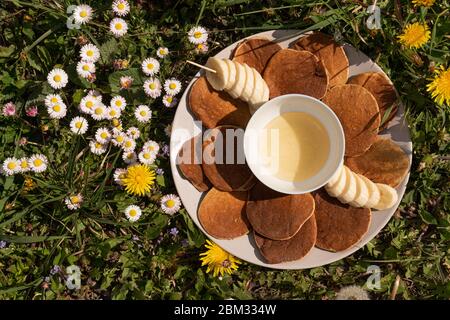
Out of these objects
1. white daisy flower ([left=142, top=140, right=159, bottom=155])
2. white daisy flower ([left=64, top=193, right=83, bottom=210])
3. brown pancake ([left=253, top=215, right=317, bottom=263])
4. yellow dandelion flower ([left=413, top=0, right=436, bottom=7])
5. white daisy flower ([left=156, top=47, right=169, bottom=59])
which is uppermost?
yellow dandelion flower ([left=413, top=0, right=436, bottom=7])

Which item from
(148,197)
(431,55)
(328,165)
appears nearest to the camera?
(328,165)

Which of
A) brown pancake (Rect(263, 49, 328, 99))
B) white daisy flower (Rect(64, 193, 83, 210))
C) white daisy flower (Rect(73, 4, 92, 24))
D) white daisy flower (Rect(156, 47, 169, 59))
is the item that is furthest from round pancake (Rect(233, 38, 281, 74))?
white daisy flower (Rect(64, 193, 83, 210))

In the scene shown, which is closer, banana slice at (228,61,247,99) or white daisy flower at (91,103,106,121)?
banana slice at (228,61,247,99)

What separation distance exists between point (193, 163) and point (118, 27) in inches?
18.8

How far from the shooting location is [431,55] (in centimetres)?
143

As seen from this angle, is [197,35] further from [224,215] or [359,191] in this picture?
[359,191]

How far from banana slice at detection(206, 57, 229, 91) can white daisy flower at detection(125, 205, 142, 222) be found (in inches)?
17.4

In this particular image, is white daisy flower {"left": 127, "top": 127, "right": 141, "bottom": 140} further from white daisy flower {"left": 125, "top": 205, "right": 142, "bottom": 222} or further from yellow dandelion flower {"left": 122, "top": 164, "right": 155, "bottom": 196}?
white daisy flower {"left": 125, "top": 205, "right": 142, "bottom": 222}

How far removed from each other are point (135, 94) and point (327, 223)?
2.24 feet

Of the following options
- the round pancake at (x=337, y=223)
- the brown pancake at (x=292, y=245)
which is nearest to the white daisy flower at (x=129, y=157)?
the brown pancake at (x=292, y=245)

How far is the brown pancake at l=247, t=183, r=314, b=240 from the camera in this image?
52.1 inches

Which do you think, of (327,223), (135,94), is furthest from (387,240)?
(135,94)

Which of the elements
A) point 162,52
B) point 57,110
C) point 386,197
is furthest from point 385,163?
point 57,110

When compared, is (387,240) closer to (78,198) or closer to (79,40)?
(78,198)
